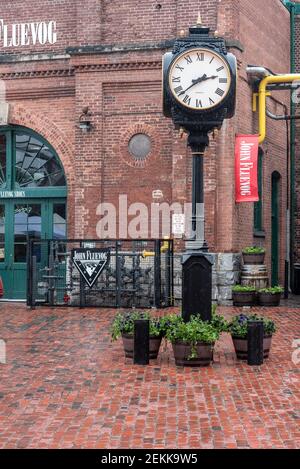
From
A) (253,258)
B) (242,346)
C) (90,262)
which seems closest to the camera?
(242,346)

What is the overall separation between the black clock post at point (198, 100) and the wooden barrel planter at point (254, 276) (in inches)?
283

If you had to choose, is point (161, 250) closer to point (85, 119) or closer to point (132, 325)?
point (85, 119)

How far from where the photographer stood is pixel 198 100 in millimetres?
9820

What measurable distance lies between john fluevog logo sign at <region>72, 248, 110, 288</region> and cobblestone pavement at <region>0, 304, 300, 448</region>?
4330 mm

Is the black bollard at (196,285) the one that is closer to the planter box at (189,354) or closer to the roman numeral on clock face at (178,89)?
the planter box at (189,354)

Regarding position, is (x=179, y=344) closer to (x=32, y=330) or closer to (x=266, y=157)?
(x=32, y=330)

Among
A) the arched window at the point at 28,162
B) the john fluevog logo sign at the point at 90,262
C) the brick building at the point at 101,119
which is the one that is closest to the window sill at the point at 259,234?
the brick building at the point at 101,119

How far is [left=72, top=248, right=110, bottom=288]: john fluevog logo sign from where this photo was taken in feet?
53.0

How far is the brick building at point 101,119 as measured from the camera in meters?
16.9

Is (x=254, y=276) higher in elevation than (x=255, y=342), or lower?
higher

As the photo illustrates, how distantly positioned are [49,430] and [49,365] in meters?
3.08

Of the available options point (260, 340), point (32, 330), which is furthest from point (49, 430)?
point (32, 330)

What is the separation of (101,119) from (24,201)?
9.70ft

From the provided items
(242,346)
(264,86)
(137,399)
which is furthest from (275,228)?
(137,399)
